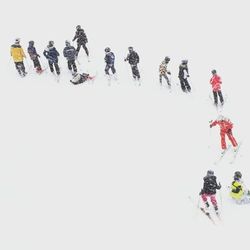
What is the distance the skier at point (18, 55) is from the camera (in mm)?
26297

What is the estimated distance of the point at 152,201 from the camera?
19344 millimetres

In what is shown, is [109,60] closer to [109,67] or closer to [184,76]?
[109,67]

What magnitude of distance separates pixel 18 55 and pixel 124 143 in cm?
771

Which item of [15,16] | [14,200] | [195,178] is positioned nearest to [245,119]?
[195,178]

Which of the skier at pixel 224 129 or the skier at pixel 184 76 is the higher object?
the skier at pixel 184 76

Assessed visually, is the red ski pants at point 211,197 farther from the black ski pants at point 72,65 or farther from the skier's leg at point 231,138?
the black ski pants at point 72,65

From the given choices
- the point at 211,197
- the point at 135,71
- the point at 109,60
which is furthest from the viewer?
the point at 135,71

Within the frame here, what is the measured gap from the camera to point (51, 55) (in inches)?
1026

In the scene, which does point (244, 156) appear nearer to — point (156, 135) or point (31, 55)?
point (156, 135)

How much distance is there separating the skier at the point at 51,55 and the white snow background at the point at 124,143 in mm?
676

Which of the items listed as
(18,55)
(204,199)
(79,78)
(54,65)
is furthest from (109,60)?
(204,199)

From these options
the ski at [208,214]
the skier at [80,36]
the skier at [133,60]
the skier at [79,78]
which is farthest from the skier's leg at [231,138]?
the skier at [80,36]

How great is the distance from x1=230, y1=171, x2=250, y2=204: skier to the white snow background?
0.43 meters

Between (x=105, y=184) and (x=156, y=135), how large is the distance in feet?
12.0
